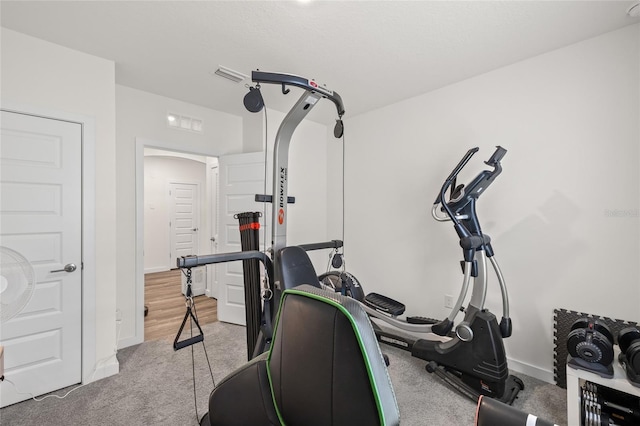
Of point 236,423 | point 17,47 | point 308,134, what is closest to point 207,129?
point 308,134

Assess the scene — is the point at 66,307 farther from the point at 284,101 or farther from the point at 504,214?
the point at 504,214

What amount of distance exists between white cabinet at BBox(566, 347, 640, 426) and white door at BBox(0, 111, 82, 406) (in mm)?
3460

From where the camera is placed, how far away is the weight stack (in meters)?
2.18

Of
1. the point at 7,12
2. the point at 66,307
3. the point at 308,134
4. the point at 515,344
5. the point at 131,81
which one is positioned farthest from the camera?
the point at 308,134

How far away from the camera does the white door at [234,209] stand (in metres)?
3.53

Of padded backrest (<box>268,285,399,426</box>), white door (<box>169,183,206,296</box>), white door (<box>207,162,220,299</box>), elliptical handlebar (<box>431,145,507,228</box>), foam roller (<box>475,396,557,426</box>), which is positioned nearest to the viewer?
foam roller (<box>475,396,557,426</box>)

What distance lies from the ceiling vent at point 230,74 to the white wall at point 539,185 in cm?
178

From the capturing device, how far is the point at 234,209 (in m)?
3.65

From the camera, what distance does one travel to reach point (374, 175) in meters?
3.53

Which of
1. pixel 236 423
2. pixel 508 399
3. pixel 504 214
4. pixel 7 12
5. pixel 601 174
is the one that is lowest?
pixel 508 399

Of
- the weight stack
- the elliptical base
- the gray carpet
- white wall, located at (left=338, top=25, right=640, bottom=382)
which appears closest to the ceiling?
white wall, located at (left=338, top=25, right=640, bottom=382)

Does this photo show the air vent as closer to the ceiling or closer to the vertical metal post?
the ceiling

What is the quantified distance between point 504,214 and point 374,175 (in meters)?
1.49

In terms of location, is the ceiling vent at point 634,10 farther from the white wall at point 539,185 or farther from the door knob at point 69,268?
the door knob at point 69,268
